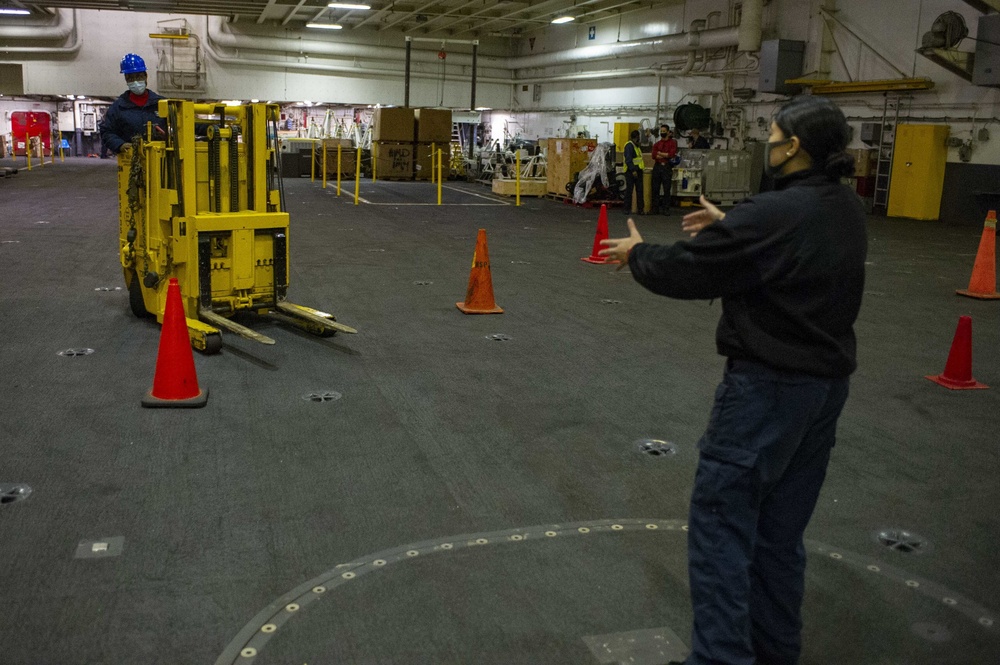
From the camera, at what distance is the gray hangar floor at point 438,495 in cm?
292

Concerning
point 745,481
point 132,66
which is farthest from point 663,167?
point 745,481

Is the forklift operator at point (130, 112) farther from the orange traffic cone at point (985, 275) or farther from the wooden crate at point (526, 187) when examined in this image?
the wooden crate at point (526, 187)

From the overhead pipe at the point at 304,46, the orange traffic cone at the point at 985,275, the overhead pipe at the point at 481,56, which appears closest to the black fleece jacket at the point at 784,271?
the orange traffic cone at the point at 985,275

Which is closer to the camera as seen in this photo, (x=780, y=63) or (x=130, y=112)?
(x=130, y=112)

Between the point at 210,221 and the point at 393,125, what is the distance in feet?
76.1

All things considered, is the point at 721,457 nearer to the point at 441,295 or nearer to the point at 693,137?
the point at 441,295

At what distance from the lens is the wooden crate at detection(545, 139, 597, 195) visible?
21.5 metres

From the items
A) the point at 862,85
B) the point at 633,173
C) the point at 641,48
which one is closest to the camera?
the point at 633,173

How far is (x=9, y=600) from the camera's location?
300cm

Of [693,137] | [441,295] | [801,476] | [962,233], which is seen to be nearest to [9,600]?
[801,476]

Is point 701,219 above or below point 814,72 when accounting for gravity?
below

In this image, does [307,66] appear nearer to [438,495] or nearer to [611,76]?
[611,76]

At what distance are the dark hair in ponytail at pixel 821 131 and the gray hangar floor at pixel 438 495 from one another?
51cm

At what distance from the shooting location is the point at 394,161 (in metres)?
29.0
